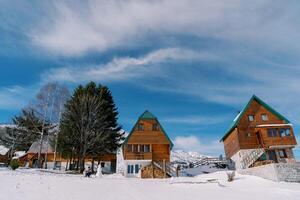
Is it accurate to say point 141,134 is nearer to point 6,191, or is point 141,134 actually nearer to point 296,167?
point 296,167

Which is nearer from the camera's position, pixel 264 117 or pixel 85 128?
pixel 85 128

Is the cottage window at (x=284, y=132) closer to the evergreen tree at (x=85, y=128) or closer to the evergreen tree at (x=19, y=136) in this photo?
the evergreen tree at (x=85, y=128)

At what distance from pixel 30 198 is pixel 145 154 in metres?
21.6

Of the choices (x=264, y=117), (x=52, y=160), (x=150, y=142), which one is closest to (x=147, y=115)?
(x=150, y=142)

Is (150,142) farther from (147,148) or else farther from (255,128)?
(255,128)

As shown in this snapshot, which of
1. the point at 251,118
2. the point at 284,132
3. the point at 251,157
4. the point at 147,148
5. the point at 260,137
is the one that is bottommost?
the point at 251,157

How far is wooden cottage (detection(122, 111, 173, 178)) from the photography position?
30031 millimetres

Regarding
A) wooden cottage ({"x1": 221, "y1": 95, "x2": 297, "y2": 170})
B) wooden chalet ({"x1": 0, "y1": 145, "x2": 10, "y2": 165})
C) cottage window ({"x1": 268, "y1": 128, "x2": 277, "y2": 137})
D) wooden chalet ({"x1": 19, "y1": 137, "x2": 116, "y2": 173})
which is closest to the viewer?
wooden cottage ({"x1": 221, "y1": 95, "x2": 297, "y2": 170})

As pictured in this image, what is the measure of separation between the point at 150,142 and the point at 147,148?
87 cm

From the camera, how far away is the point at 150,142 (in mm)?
31812

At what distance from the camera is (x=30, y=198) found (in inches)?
407

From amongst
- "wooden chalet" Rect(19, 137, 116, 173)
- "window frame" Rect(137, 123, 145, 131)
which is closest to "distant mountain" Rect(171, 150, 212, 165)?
"wooden chalet" Rect(19, 137, 116, 173)

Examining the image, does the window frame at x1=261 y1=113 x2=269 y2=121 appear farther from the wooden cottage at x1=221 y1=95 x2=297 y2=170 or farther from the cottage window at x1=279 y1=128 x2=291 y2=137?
the cottage window at x1=279 y1=128 x2=291 y2=137

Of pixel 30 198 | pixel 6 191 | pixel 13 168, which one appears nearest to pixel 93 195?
pixel 30 198
